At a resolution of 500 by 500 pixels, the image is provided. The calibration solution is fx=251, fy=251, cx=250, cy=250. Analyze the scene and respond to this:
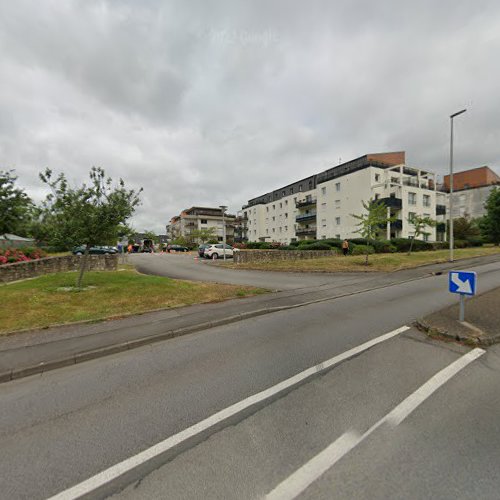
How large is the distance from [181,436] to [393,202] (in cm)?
4046

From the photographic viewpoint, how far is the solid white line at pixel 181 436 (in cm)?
194

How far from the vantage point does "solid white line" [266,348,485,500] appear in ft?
6.21

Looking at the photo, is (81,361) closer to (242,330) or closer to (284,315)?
(242,330)

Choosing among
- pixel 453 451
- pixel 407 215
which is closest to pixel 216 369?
pixel 453 451

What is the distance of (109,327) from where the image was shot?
554cm

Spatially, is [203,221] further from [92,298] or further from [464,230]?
[92,298]

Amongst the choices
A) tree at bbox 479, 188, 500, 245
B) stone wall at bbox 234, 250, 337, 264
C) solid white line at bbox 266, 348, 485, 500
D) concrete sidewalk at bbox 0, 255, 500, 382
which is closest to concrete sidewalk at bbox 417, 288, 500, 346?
solid white line at bbox 266, 348, 485, 500

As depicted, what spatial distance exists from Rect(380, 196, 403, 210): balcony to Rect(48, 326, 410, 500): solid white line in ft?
121

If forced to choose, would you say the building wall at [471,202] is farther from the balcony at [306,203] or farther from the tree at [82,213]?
the tree at [82,213]

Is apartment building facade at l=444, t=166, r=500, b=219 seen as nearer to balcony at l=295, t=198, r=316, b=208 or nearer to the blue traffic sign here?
balcony at l=295, t=198, r=316, b=208

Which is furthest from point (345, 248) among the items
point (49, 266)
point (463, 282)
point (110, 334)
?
point (49, 266)

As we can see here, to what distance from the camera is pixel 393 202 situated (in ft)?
118

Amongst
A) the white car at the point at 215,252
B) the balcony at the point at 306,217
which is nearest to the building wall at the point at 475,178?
the balcony at the point at 306,217

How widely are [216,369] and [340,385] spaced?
1780 mm
